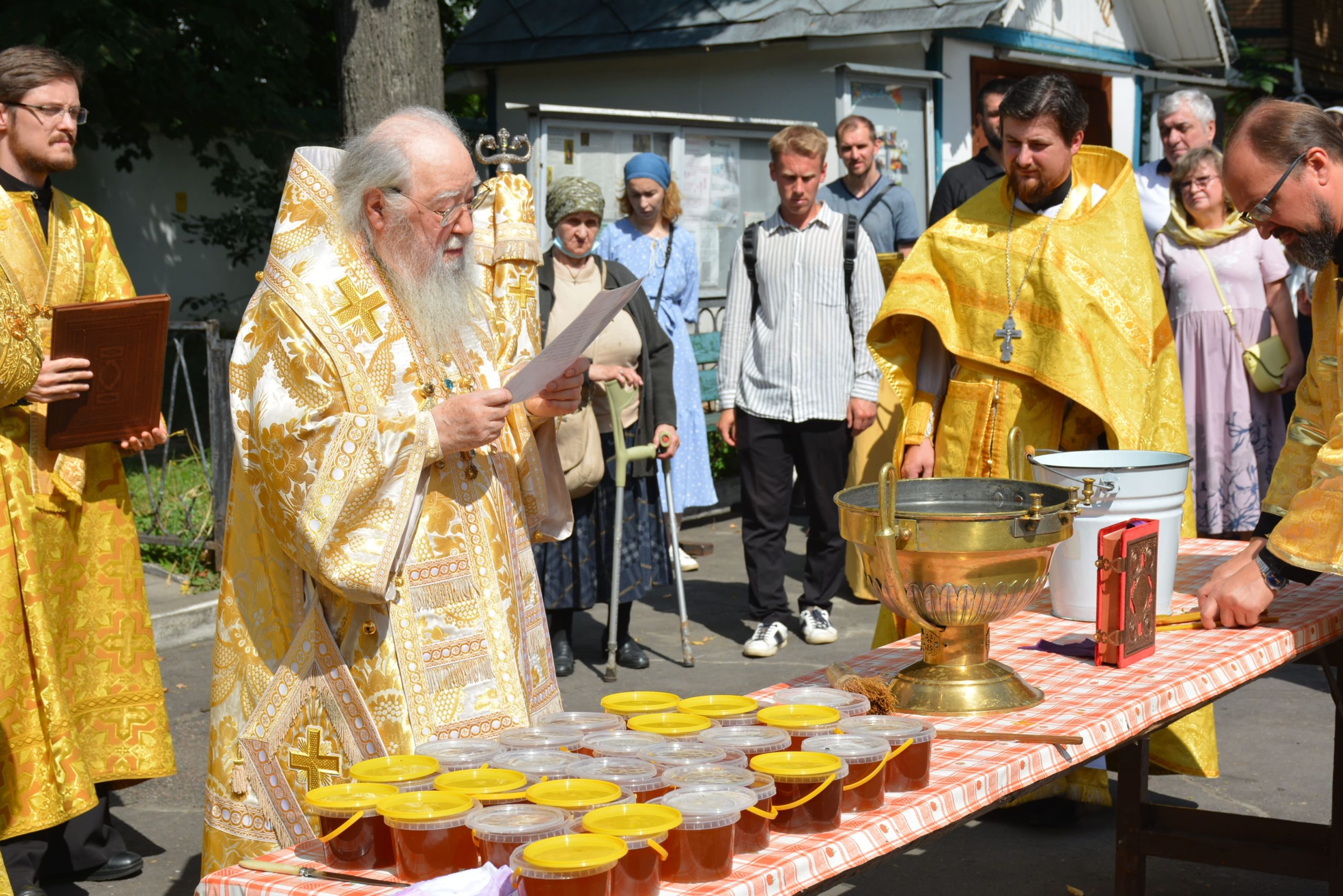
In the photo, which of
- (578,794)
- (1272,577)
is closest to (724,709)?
(578,794)

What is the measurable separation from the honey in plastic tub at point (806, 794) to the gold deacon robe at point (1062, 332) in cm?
239

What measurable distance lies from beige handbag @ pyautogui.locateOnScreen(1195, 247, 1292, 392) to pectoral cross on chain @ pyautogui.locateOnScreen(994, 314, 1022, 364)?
2981 mm

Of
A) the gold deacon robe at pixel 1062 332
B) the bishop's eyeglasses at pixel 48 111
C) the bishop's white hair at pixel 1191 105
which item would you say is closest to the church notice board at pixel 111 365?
the bishop's eyeglasses at pixel 48 111

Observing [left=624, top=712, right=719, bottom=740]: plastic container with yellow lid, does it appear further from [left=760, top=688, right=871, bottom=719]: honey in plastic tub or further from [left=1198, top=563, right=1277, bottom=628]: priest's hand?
[left=1198, top=563, right=1277, bottom=628]: priest's hand

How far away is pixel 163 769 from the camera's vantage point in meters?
4.45

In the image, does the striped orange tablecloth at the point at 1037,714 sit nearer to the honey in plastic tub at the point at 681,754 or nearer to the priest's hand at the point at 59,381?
the honey in plastic tub at the point at 681,754

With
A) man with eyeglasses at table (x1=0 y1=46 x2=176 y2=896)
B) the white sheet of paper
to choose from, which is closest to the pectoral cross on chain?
the white sheet of paper

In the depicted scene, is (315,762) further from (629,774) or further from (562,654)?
(562,654)

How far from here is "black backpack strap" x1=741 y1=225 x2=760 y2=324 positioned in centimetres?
670

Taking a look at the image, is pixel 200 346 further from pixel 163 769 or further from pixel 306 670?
pixel 306 670

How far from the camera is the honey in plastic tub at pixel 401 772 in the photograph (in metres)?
2.04

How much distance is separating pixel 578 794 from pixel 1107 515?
5.23 ft

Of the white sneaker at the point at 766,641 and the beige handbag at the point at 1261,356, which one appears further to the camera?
the beige handbag at the point at 1261,356

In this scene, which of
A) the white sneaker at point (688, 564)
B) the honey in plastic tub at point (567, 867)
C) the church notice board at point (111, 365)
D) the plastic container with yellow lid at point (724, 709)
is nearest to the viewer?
the honey in plastic tub at point (567, 867)
